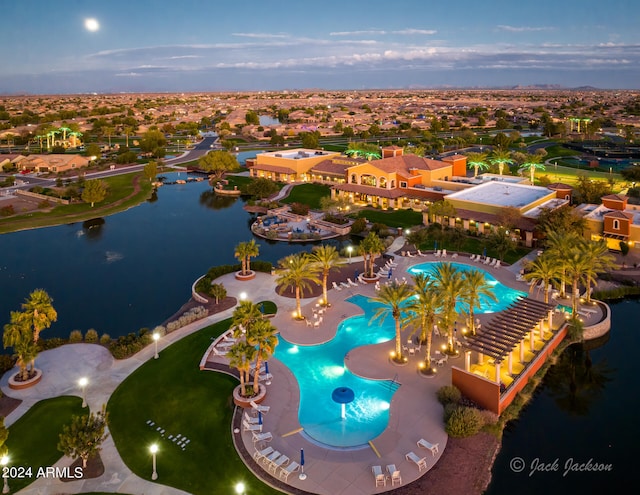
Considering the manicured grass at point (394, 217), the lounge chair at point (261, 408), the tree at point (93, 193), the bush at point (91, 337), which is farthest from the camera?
the tree at point (93, 193)

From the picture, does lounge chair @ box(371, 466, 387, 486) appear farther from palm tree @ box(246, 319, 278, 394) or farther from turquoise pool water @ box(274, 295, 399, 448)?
palm tree @ box(246, 319, 278, 394)

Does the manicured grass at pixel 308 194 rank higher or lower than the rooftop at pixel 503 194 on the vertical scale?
lower

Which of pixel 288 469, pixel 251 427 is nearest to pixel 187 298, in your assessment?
pixel 251 427

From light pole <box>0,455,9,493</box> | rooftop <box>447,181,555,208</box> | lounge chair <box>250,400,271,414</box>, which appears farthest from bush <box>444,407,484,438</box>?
rooftop <box>447,181,555,208</box>

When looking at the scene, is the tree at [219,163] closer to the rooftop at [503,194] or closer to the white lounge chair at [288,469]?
the rooftop at [503,194]

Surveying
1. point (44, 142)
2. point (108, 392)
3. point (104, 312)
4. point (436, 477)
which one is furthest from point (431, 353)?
point (44, 142)

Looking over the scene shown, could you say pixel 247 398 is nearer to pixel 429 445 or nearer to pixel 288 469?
pixel 288 469

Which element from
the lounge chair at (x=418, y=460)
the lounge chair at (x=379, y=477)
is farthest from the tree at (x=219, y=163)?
the lounge chair at (x=379, y=477)
